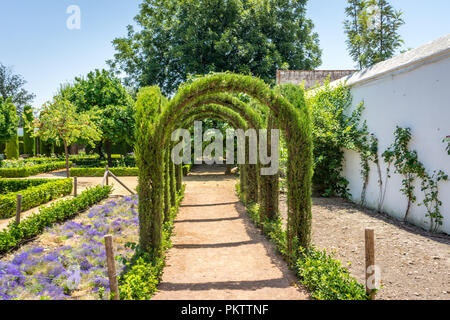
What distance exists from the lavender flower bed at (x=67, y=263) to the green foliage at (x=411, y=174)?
21.4 ft

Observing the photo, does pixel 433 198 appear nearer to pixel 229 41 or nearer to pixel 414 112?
pixel 414 112

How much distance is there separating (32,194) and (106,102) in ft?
35.3

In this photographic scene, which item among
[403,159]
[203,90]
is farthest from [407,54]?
[203,90]

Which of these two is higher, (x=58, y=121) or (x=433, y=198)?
(x=58, y=121)

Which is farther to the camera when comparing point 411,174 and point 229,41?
point 229,41

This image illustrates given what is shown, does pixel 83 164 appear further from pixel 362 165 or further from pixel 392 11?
pixel 392 11

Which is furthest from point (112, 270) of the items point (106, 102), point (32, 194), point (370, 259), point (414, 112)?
point (106, 102)

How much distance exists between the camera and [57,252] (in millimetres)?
5586

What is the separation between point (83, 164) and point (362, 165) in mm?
18111

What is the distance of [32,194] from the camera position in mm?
Answer: 9781

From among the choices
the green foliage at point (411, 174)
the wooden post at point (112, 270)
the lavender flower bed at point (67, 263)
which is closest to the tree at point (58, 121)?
the lavender flower bed at point (67, 263)

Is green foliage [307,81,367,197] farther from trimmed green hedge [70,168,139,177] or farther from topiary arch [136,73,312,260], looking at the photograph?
trimmed green hedge [70,168,139,177]

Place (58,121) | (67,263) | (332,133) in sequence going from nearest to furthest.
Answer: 1. (67,263)
2. (332,133)
3. (58,121)

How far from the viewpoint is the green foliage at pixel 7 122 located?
21656 millimetres
